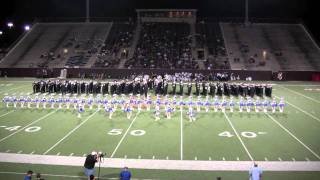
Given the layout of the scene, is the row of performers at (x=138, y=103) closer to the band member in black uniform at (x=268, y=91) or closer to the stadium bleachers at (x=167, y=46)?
the band member in black uniform at (x=268, y=91)

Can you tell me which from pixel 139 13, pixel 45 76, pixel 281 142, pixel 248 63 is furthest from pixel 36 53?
pixel 281 142

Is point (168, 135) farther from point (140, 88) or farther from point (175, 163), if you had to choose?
point (140, 88)

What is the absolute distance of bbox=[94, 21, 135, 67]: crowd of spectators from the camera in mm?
42562

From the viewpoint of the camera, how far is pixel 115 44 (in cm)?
4641

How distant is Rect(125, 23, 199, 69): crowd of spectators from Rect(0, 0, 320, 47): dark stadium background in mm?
3246

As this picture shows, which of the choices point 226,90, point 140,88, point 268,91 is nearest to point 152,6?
point 140,88

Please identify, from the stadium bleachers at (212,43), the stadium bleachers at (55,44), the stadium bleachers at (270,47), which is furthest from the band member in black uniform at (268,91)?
the stadium bleachers at (55,44)

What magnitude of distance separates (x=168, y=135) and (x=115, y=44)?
32.8 metres

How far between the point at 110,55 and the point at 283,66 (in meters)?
20.1

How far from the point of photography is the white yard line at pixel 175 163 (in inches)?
445

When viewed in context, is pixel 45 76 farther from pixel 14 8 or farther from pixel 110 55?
pixel 14 8

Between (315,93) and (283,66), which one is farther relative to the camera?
(283,66)

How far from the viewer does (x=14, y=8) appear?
4903cm

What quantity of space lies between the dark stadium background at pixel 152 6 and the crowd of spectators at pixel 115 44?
7.01ft
